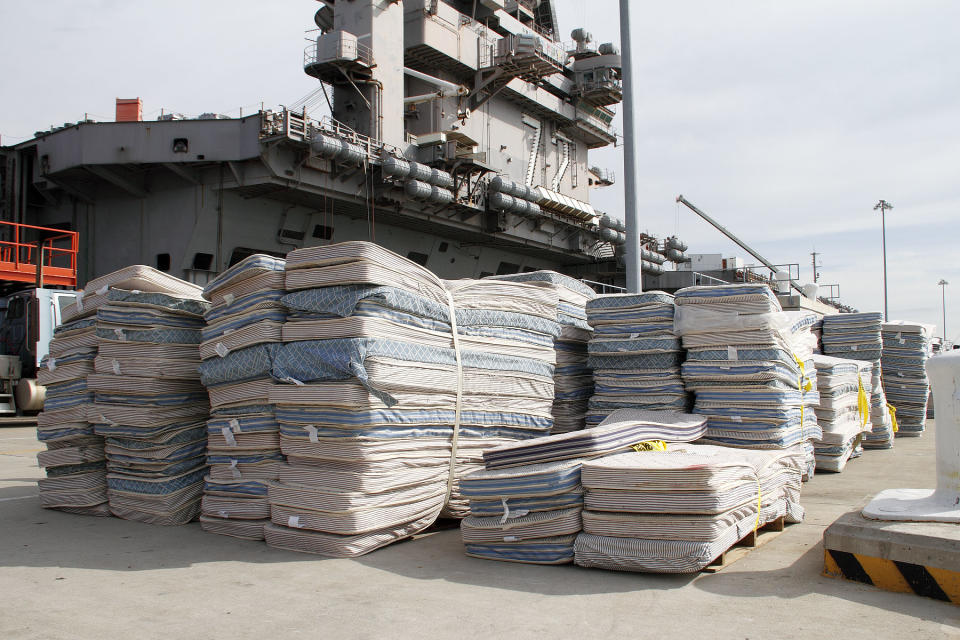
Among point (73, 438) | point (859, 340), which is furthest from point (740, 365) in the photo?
point (859, 340)

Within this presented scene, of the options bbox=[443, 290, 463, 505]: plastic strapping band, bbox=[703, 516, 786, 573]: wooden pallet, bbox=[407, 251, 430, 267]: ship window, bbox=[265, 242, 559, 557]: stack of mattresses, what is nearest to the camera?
bbox=[703, 516, 786, 573]: wooden pallet

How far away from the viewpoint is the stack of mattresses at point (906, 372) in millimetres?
13820

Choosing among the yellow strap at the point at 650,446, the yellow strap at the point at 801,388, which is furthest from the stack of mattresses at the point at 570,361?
the yellow strap at the point at 801,388

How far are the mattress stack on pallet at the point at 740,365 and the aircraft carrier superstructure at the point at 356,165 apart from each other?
15564 mm

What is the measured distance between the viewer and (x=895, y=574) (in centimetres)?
385

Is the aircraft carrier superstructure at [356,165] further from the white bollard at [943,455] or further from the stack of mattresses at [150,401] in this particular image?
the white bollard at [943,455]

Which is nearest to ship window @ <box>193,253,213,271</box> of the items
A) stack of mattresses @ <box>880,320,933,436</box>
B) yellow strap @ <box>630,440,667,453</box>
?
stack of mattresses @ <box>880,320,933,436</box>

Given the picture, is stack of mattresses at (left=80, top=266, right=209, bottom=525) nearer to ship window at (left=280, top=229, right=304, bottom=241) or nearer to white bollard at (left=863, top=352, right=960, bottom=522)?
white bollard at (left=863, top=352, right=960, bottom=522)

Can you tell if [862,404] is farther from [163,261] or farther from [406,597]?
[163,261]

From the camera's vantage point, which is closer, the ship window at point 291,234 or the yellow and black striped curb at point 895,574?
the yellow and black striped curb at point 895,574

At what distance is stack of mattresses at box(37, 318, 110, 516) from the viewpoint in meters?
6.40

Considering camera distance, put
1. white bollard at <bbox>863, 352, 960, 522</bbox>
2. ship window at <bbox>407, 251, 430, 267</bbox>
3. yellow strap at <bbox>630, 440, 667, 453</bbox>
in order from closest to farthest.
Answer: white bollard at <bbox>863, 352, 960, 522</bbox>
yellow strap at <bbox>630, 440, 667, 453</bbox>
ship window at <bbox>407, 251, 430, 267</bbox>

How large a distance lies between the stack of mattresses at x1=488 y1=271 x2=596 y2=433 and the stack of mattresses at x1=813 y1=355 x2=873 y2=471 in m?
3.12

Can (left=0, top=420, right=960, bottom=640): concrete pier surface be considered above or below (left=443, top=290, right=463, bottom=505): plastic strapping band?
below
